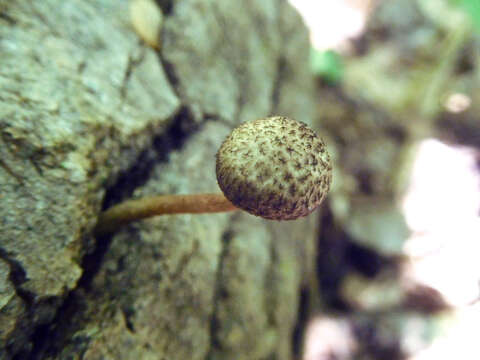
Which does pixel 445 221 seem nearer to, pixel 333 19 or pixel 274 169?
pixel 274 169

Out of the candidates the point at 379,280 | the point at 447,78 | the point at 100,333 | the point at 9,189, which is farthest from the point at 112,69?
the point at 447,78

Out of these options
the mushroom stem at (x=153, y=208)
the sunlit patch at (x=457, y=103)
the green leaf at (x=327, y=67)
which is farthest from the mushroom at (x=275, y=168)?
the sunlit patch at (x=457, y=103)

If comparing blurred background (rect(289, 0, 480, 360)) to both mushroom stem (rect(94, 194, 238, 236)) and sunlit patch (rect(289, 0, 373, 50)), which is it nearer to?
sunlit patch (rect(289, 0, 373, 50))

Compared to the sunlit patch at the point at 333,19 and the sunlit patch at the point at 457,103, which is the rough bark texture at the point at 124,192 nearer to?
the sunlit patch at the point at 333,19

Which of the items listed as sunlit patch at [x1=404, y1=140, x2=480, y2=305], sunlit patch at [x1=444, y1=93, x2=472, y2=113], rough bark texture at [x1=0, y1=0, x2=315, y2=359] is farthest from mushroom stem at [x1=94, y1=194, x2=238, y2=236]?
sunlit patch at [x1=444, y1=93, x2=472, y2=113]

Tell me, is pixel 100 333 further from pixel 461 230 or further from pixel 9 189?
pixel 461 230

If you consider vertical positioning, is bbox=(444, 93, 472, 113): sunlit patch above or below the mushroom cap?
above
